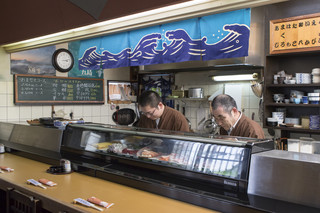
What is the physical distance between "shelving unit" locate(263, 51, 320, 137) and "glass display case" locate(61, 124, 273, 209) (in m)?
2.51

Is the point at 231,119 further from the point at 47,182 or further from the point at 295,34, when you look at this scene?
the point at 295,34

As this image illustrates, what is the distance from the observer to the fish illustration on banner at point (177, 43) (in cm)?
310

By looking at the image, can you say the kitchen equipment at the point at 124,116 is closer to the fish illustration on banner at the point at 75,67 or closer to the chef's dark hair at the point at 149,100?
the fish illustration on banner at the point at 75,67

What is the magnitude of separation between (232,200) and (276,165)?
342 millimetres

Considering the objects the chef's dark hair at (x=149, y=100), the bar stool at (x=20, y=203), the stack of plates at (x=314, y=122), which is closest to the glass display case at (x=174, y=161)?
the bar stool at (x=20, y=203)

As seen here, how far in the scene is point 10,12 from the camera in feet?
12.2

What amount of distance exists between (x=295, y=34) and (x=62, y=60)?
13.7 feet

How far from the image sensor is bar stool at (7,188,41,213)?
2217mm

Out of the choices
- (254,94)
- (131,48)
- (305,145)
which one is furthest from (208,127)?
(305,145)

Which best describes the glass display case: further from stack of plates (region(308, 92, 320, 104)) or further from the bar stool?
stack of plates (region(308, 92, 320, 104))

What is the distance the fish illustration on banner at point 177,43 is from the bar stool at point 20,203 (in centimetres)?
215

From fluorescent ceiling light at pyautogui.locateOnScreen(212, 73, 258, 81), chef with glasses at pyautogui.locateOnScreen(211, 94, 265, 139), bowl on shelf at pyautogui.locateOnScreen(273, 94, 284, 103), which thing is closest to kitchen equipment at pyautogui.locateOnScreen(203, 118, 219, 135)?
fluorescent ceiling light at pyautogui.locateOnScreen(212, 73, 258, 81)

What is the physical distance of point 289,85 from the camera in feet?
14.4

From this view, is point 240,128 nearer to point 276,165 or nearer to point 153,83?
point 276,165
